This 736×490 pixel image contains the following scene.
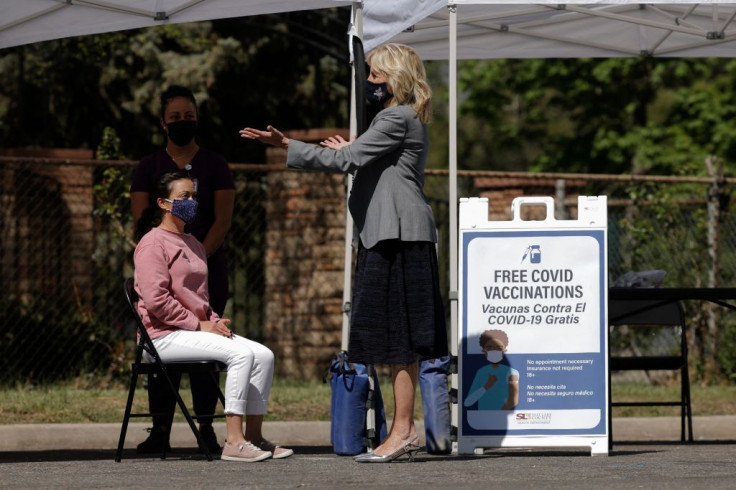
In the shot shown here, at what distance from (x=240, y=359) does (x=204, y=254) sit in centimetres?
71

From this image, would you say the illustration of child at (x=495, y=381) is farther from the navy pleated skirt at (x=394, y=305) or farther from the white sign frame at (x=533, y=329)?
the navy pleated skirt at (x=394, y=305)

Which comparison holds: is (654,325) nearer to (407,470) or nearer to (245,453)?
(407,470)

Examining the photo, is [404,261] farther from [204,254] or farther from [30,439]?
[30,439]

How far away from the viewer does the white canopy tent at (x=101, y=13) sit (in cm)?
837

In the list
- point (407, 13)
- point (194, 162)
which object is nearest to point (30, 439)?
point (194, 162)

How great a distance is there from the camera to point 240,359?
690 centimetres

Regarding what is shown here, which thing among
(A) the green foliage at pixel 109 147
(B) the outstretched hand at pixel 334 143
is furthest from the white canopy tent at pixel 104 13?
(A) the green foliage at pixel 109 147

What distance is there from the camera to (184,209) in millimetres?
7102

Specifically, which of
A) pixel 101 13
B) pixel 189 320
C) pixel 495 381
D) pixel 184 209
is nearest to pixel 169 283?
pixel 189 320

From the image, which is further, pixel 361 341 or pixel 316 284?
pixel 316 284

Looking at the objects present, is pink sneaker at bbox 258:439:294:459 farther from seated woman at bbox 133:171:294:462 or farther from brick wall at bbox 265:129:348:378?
brick wall at bbox 265:129:348:378

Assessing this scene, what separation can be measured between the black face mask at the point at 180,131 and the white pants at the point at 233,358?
128 cm

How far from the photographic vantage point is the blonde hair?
269 inches

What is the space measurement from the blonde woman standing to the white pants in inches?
20.0
